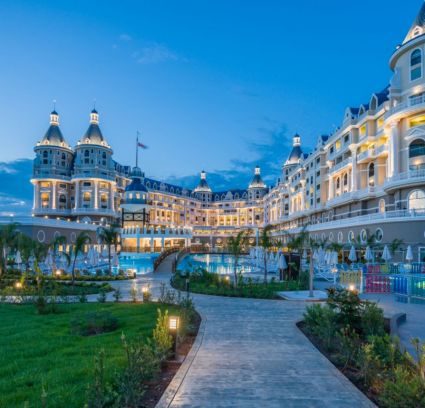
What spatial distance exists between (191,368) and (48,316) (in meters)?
7.55

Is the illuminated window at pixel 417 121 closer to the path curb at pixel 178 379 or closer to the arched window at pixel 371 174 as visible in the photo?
the arched window at pixel 371 174

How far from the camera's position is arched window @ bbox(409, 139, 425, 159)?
3238 centimetres

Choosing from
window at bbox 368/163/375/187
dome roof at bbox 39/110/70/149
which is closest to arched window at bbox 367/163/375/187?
window at bbox 368/163/375/187

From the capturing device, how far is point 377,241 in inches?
1296

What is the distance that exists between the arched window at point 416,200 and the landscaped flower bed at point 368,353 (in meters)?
27.5

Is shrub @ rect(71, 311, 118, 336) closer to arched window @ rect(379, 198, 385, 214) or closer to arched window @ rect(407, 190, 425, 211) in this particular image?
arched window @ rect(407, 190, 425, 211)

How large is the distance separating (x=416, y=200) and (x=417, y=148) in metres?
5.40

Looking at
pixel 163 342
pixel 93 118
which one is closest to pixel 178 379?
pixel 163 342

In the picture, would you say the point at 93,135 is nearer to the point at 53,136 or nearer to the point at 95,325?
the point at 53,136

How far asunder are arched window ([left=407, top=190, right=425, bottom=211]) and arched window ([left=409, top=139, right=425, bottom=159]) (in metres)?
3.89

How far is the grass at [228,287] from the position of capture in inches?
663

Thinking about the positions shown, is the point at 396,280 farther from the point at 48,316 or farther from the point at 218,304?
the point at 48,316

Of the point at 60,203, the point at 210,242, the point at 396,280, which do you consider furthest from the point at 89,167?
the point at 396,280

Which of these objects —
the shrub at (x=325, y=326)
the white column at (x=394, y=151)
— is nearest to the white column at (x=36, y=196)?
the white column at (x=394, y=151)
